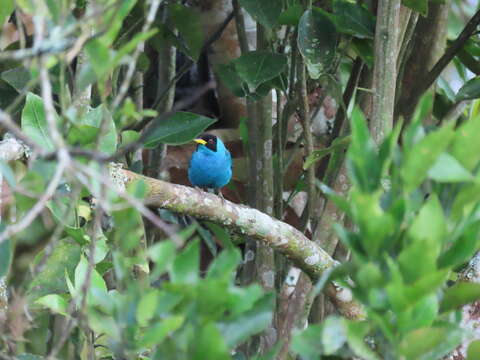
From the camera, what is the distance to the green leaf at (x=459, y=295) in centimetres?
182

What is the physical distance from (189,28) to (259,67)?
830 mm

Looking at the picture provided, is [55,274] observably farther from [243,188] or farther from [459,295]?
[243,188]

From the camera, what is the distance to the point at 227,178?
461cm

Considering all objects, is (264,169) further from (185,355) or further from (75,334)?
(185,355)

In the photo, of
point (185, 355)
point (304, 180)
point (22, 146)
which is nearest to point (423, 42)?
point (304, 180)

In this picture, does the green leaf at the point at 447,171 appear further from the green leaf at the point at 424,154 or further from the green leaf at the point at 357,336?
the green leaf at the point at 357,336

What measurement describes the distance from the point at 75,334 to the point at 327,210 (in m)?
1.10

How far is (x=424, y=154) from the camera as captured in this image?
1655 millimetres

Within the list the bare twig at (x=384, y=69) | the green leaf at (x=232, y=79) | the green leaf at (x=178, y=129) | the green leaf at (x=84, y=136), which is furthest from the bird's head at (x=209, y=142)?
the green leaf at (x=84, y=136)

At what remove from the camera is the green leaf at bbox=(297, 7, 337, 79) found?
11.5ft

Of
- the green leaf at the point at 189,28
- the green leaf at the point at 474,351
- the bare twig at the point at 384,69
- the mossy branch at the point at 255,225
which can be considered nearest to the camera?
the green leaf at the point at 474,351

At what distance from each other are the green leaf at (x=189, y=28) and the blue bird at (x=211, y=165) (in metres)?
0.53

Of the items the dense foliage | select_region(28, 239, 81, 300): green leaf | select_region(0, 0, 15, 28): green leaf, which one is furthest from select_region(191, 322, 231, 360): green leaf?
select_region(0, 0, 15, 28): green leaf

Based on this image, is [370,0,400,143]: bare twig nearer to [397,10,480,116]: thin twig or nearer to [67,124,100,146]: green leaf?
[397,10,480,116]: thin twig
